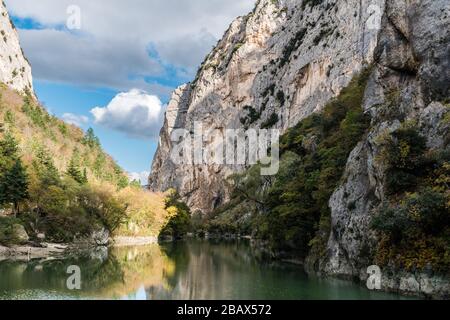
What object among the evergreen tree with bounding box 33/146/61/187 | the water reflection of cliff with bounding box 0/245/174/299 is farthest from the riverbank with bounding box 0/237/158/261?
the evergreen tree with bounding box 33/146/61/187

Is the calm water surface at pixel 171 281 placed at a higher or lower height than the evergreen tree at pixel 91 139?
lower

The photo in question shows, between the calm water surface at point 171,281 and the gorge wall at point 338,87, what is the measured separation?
266cm

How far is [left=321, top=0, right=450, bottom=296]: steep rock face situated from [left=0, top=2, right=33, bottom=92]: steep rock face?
10598 cm

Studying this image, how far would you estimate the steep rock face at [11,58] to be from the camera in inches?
4899

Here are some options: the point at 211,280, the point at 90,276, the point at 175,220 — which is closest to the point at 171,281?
the point at 211,280

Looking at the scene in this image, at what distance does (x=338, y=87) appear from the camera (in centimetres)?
9981

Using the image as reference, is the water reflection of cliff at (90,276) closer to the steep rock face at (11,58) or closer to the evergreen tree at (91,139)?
the evergreen tree at (91,139)

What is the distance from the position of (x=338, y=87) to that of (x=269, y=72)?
1700 inches

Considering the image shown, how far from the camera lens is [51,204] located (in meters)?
58.1

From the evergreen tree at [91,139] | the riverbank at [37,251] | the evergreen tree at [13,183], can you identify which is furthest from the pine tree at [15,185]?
the evergreen tree at [91,139]

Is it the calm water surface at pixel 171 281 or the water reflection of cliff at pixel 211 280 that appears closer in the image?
the calm water surface at pixel 171 281

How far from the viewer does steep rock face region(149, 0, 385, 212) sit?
102m

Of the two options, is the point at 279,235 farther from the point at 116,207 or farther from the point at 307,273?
the point at 116,207

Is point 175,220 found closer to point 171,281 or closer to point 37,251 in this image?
point 37,251
